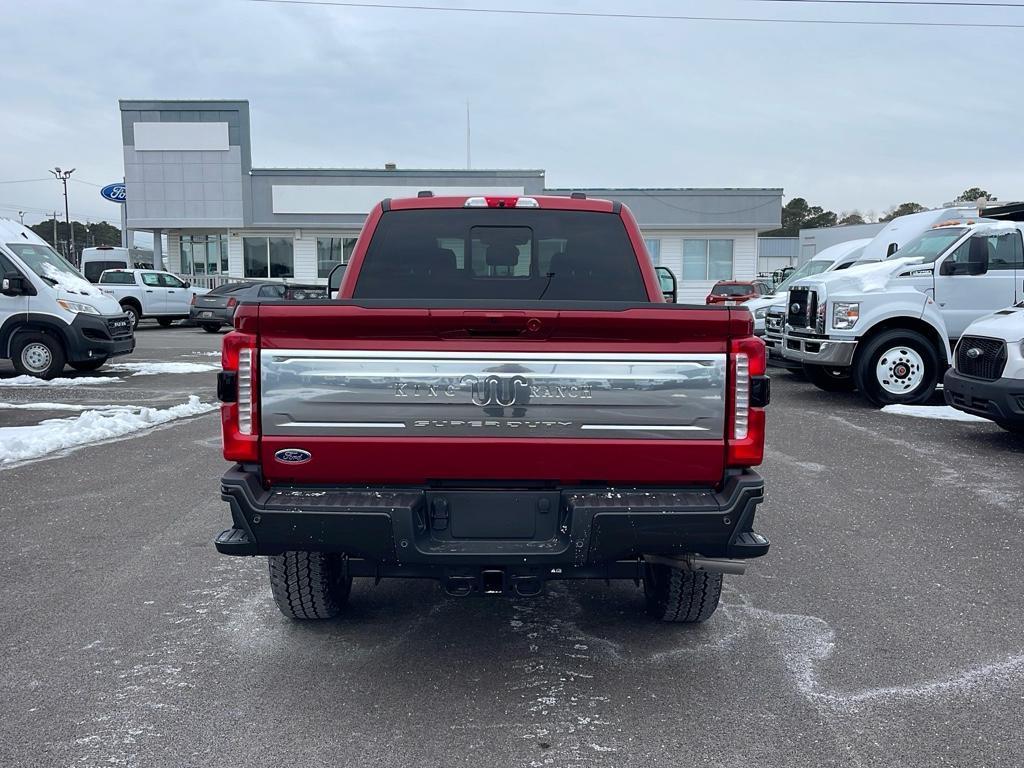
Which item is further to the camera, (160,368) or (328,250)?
(328,250)

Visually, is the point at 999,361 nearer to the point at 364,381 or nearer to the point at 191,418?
the point at 364,381

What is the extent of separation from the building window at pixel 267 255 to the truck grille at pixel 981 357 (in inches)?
1229

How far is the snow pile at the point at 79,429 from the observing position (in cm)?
848

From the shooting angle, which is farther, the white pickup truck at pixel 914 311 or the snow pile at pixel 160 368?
the snow pile at pixel 160 368

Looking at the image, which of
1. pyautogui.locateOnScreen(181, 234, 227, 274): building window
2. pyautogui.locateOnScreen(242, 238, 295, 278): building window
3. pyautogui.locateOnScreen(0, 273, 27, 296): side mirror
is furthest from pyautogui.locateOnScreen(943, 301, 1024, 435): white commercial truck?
pyautogui.locateOnScreen(181, 234, 227, 274): building window

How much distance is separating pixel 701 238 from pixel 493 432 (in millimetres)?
35028

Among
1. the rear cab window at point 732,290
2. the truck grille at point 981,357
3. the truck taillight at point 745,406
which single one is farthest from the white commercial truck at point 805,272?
the truck taillight at point 745,406

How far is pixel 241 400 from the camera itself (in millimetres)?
3404

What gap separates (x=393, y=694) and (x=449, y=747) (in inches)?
19.1

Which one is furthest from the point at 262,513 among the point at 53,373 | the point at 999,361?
the point at 53,373

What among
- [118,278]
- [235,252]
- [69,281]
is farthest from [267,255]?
[69,281]

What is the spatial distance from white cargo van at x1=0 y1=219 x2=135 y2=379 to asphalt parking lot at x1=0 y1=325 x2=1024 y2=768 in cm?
815

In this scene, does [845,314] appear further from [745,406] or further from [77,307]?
[77,307]

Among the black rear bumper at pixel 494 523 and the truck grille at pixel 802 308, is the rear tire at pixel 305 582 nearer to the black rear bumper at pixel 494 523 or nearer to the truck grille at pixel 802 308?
the black rear bumper at pixel 494 523
